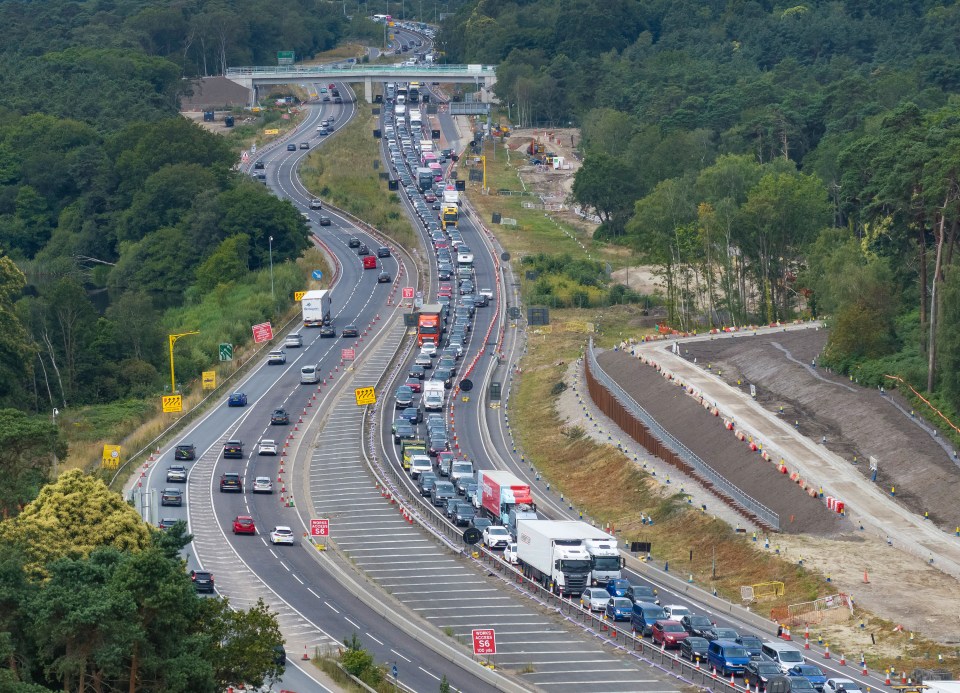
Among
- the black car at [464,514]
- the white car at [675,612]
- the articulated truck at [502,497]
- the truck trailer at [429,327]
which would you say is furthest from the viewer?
the truck trailer at [429,327]

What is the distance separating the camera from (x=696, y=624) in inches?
3066

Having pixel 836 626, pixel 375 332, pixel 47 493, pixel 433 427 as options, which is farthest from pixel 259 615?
pixel 375 332

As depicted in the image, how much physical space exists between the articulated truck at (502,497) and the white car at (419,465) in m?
9.76

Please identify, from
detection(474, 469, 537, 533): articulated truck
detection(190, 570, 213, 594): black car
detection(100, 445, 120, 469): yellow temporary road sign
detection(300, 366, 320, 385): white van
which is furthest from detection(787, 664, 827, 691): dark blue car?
detection(300, 366, 320, 385): white van

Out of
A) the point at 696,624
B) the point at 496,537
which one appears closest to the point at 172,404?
the point at 496,537

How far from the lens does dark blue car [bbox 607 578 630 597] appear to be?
8388 centimetres

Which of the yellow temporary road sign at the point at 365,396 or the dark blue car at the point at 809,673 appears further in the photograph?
the yellow temporary road sign at the point at 365,396

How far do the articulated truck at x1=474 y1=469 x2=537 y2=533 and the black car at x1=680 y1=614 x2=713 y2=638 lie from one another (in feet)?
55.9

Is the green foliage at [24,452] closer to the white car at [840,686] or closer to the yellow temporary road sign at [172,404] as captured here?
the yellow temporary road sign at [172,404]

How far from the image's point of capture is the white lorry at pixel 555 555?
85875mm

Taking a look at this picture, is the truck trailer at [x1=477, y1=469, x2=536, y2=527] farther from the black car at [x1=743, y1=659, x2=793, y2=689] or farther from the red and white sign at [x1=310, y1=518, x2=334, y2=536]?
the black car at [x1=743, y1=659, x2=793, y2=689]

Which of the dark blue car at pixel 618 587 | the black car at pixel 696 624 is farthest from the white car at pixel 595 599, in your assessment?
the black car at pixel 696 624

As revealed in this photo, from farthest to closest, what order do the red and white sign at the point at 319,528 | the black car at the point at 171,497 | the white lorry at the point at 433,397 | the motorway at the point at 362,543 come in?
the white lorry at the point at 433,397
the black car at the point at 171,497
the red and white sign at the point at 319,528
the motorway at the point at 362,543

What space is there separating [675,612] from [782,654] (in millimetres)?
8304
